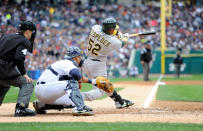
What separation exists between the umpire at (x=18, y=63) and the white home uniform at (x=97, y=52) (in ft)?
4.73

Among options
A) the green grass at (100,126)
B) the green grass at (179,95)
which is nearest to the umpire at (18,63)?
the green grass at (100,126)

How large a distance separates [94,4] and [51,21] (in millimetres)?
5211

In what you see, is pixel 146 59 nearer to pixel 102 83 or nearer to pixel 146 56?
pixel 146 56

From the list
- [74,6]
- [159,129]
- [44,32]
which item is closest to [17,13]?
[44,32]

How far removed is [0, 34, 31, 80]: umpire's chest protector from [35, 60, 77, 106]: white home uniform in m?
0.54

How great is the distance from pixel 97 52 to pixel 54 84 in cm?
175

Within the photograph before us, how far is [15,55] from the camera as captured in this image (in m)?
7.10

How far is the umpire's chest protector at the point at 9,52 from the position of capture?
7.17 meters

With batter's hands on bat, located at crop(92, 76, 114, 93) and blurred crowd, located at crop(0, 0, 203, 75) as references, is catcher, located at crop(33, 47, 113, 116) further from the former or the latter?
blurred crowd, located at crop(0, 0, 203, 75)

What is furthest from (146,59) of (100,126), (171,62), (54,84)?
(100,126)

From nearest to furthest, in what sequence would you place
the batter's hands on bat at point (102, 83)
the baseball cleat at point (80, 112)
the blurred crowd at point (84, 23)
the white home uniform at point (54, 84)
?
the baseball cleat at point (80, 112) < the white home uniform at point (54, 84) < the batter's hands on bat at point (102, 83) < the blurred crowd at point (84, 23)

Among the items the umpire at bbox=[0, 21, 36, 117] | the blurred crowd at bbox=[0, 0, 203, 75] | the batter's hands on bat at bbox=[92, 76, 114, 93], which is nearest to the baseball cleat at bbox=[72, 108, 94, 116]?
the batter's hands on bat at bbox=[92, 76, 114, 93]

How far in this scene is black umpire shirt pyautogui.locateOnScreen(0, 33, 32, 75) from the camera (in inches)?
280

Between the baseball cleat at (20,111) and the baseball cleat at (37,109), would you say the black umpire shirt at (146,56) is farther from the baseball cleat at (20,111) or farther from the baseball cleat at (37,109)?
the baseball cleat at (20,111)
